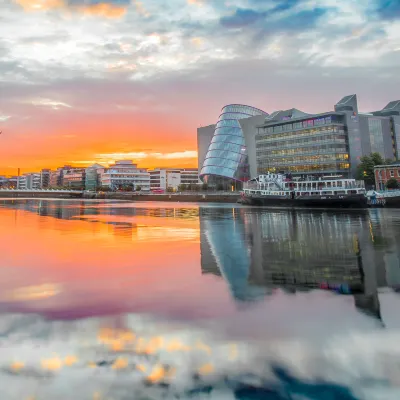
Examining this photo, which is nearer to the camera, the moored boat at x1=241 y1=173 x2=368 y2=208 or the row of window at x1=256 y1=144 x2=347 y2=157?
the moored boat at x1=241 y1=173 x2=368 y2=208

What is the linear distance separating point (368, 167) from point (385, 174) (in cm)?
1053

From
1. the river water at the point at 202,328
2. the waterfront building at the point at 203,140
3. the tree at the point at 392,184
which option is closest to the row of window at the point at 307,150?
the tree at the point at 392,184

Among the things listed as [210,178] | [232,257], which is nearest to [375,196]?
[232,257]

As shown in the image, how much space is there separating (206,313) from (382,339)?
12.0ft

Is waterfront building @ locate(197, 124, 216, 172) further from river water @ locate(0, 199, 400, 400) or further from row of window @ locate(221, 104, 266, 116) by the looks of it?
river water @ locate(0, 199, 400, 400)

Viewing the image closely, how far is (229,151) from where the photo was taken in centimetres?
11688

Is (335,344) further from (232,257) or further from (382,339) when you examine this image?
(232,257)

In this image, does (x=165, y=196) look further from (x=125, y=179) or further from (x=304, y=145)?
(x=125, y=179)

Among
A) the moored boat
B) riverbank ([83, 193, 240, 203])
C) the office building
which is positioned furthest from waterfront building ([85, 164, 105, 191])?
the moored boat

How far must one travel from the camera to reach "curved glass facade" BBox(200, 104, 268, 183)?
11412 centimetres

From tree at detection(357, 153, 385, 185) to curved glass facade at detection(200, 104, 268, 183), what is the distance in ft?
135

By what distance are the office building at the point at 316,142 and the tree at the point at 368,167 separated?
17.8 ft

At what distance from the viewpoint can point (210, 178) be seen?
123688 millimetres

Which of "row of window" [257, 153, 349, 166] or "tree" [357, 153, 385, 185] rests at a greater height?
"row of window" [257, 153, 349, 166]
